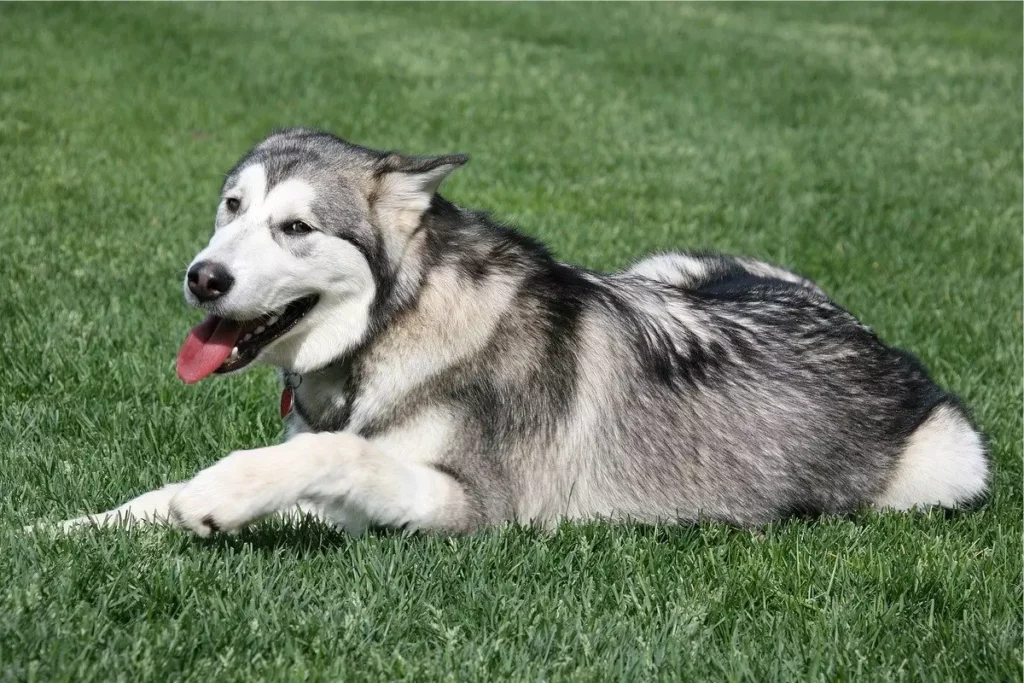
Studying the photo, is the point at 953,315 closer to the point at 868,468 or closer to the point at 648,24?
the point at 868,468

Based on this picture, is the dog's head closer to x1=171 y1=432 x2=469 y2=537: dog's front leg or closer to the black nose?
the black nose

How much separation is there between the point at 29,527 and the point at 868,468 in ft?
10.2

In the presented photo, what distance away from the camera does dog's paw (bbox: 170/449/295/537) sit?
3369mm

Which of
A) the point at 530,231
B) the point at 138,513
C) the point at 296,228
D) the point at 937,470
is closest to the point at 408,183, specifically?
the point at 296,228

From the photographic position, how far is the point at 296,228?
3898 mm

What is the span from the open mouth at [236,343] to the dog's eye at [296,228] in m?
0.22

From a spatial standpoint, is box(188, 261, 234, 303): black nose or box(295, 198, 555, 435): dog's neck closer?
box(188, 261, 234, 303): black nose

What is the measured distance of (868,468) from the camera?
15.5 ft

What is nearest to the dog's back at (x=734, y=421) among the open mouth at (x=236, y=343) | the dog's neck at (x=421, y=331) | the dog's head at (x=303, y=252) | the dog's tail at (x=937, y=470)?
the dog's tail at (x=937, y=470)

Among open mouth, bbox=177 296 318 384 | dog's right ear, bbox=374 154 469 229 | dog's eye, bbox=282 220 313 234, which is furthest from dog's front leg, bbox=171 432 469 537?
dog's right ear, bbox=374 154 469 229

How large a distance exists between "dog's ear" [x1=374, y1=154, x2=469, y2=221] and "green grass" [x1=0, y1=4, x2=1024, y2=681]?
3.71 ft

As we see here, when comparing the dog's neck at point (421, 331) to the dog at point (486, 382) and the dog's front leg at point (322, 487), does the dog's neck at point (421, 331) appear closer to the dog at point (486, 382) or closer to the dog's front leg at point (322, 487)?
the dog at point (486, 382)

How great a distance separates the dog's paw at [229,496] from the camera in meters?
3.37

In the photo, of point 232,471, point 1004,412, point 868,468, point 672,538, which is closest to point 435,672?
point 232,471
